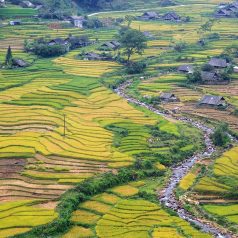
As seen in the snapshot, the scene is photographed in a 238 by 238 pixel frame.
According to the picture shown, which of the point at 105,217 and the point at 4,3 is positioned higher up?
the point at 4,3

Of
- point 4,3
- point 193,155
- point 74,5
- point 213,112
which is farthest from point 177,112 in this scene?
point 74,5

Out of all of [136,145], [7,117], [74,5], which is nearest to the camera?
[136,145]

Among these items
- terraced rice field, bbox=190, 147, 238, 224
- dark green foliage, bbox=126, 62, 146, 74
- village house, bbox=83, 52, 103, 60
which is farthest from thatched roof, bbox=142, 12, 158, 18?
terraced rice field, bbox=190, 147, 238, 224

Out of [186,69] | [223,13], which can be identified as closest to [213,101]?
[186,69]

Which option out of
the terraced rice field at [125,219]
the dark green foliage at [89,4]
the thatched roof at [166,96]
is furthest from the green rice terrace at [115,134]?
the dark green foliage at [89,4]

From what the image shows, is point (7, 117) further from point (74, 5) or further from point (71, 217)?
point (74, 5)

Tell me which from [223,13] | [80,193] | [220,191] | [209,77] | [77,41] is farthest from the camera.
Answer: [223,13]

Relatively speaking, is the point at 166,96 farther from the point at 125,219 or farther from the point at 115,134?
the point at 125,219
